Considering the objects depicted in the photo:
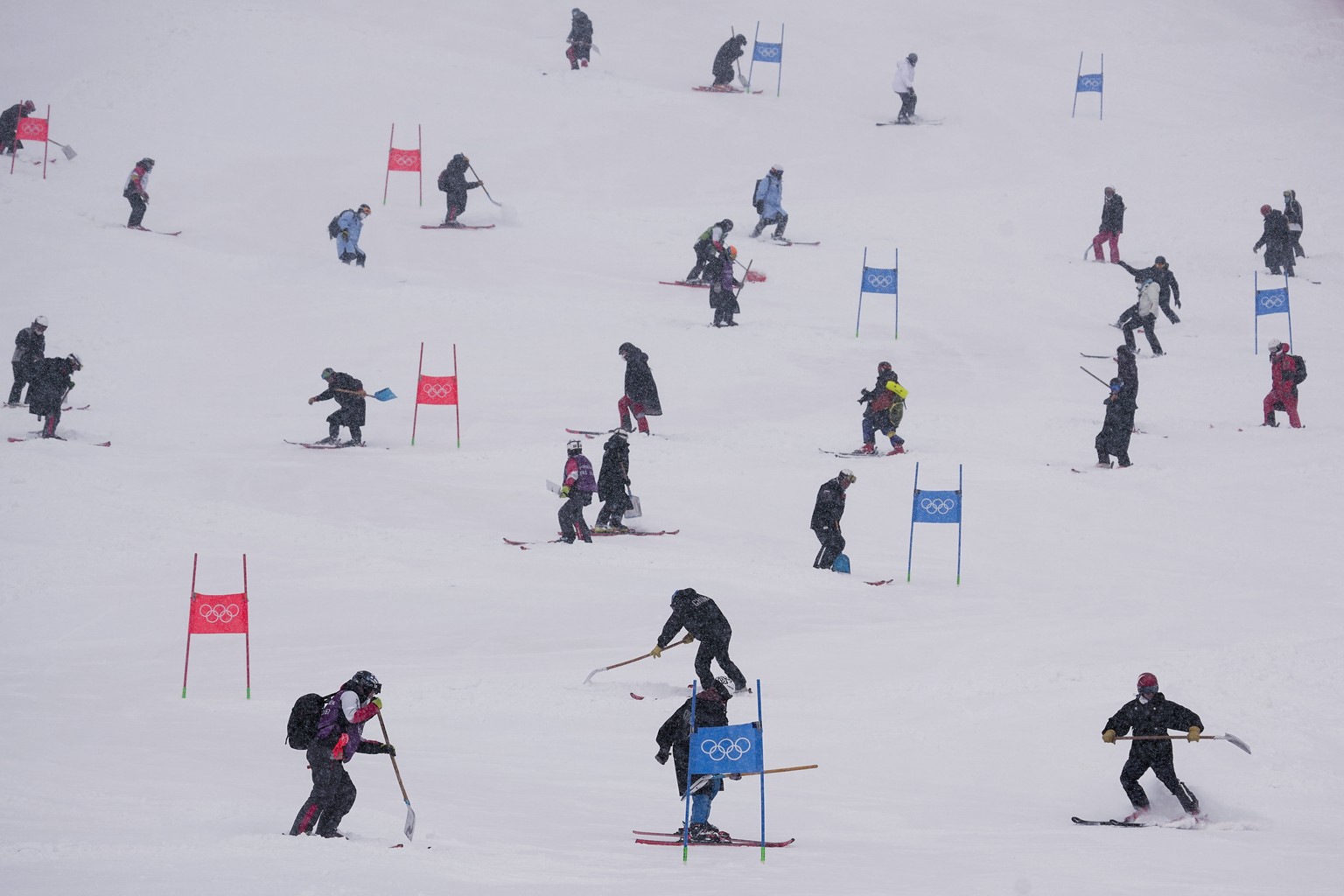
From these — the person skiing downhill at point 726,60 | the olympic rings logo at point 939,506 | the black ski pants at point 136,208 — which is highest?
the person skiing downhill at point 726,60

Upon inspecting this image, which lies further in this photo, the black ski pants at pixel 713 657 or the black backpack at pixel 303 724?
the black ski pants at pixel 713 657

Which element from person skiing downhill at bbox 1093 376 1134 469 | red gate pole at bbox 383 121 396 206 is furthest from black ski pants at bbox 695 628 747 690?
red gate pole at bbox 383 121 396 206

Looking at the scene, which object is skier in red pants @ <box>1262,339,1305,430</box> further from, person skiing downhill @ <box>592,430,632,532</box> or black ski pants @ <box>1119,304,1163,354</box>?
person skiing downhill @ <box>592,430,632,532</box>

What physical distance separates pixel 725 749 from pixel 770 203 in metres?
20.4

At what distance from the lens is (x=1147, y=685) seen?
9734 mm

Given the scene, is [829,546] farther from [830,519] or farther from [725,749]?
[725,749]

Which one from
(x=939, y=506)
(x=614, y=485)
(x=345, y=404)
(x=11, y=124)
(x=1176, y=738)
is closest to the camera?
(x=1176, y=738)

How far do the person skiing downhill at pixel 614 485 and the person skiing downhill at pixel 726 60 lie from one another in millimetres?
20421

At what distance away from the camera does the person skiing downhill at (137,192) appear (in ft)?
84.9

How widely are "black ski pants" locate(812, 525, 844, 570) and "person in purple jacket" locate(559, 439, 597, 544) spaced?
258cm

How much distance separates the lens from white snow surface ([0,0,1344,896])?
9234 millimetres

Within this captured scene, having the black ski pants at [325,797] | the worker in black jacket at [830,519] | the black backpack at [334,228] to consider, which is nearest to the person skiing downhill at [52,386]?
the black backpack at [334,228]

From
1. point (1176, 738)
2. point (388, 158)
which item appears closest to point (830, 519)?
point (1176, 738)

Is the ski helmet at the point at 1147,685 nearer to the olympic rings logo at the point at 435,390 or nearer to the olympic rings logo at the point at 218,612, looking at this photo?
the olympic rings logo at the point at 218,612
